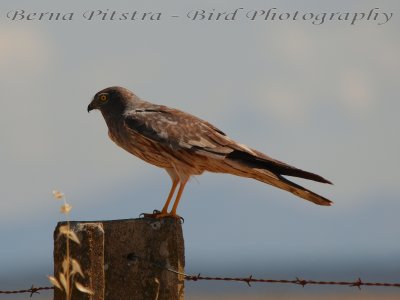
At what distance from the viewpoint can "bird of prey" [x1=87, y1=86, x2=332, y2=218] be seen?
10.1 meters

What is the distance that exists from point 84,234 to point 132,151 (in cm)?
406

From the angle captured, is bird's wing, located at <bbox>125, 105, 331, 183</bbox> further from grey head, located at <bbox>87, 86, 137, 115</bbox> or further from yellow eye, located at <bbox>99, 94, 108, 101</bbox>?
yellow eye, located at <bbox>99, 94, 108, 101</bbox>

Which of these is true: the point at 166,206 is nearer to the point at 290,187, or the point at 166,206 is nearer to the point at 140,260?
the point at 290,187

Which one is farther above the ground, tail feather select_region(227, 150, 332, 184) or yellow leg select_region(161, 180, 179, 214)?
tail feather select_region(227, 150, 332, 184)

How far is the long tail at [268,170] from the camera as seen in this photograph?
978 cm

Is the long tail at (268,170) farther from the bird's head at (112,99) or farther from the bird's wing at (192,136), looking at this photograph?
the bird's head at (112,99)

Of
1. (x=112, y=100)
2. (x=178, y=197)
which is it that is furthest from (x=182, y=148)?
(x=112, y=100)

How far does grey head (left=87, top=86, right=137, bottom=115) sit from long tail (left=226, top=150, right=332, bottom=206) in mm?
1697

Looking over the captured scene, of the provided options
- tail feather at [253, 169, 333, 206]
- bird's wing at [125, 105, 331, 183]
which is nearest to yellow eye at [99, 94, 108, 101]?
bird's wing at [125, 105, 331, 183]

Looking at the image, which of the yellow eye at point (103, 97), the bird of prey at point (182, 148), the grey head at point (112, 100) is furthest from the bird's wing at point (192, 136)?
the yellow eye at point (103, 97)

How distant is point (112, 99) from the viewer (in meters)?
11.8

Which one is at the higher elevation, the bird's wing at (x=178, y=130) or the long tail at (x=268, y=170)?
the bird's wing at (x=178, y=130)

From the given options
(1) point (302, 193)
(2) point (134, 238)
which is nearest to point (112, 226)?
(2) point (134, 238)

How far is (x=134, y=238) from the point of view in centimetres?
732
